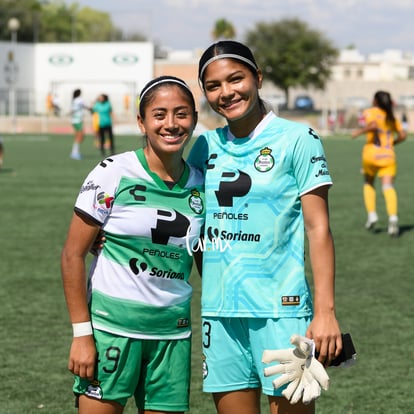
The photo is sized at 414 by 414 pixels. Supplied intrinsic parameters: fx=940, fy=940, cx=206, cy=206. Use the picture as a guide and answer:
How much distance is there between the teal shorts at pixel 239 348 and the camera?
381cm

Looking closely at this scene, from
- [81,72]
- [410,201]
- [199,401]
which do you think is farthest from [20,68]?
[199,401]

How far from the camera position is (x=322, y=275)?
12.2ft

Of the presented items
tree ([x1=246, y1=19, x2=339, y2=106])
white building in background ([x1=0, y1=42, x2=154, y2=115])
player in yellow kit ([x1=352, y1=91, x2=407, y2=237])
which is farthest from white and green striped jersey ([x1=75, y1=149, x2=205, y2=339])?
tree ([x1=246, y1=19, x2=339, y2=106])

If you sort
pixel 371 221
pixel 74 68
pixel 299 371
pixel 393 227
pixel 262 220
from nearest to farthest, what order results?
1. pixel 299 371
2. pixel 262 220
3. pixel 393 227
4. pixel 371 221
5. pixel 74 68

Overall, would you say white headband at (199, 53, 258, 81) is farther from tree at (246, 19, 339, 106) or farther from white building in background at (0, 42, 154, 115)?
tree at (246, 19, 339, 106)

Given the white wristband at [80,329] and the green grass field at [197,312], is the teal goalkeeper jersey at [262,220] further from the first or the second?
the green grass field at [197,312]

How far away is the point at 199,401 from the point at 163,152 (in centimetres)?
267

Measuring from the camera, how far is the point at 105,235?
3.76m

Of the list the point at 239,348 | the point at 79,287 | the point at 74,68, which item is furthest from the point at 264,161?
the point at 74,68

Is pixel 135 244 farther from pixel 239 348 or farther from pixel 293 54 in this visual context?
pixel 293 54

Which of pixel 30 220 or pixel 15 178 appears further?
pixel 15 178

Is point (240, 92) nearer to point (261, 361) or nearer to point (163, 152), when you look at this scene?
point (163, 152)

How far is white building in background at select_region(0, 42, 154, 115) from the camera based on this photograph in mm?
69312

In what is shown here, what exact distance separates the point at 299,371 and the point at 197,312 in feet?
16.3
